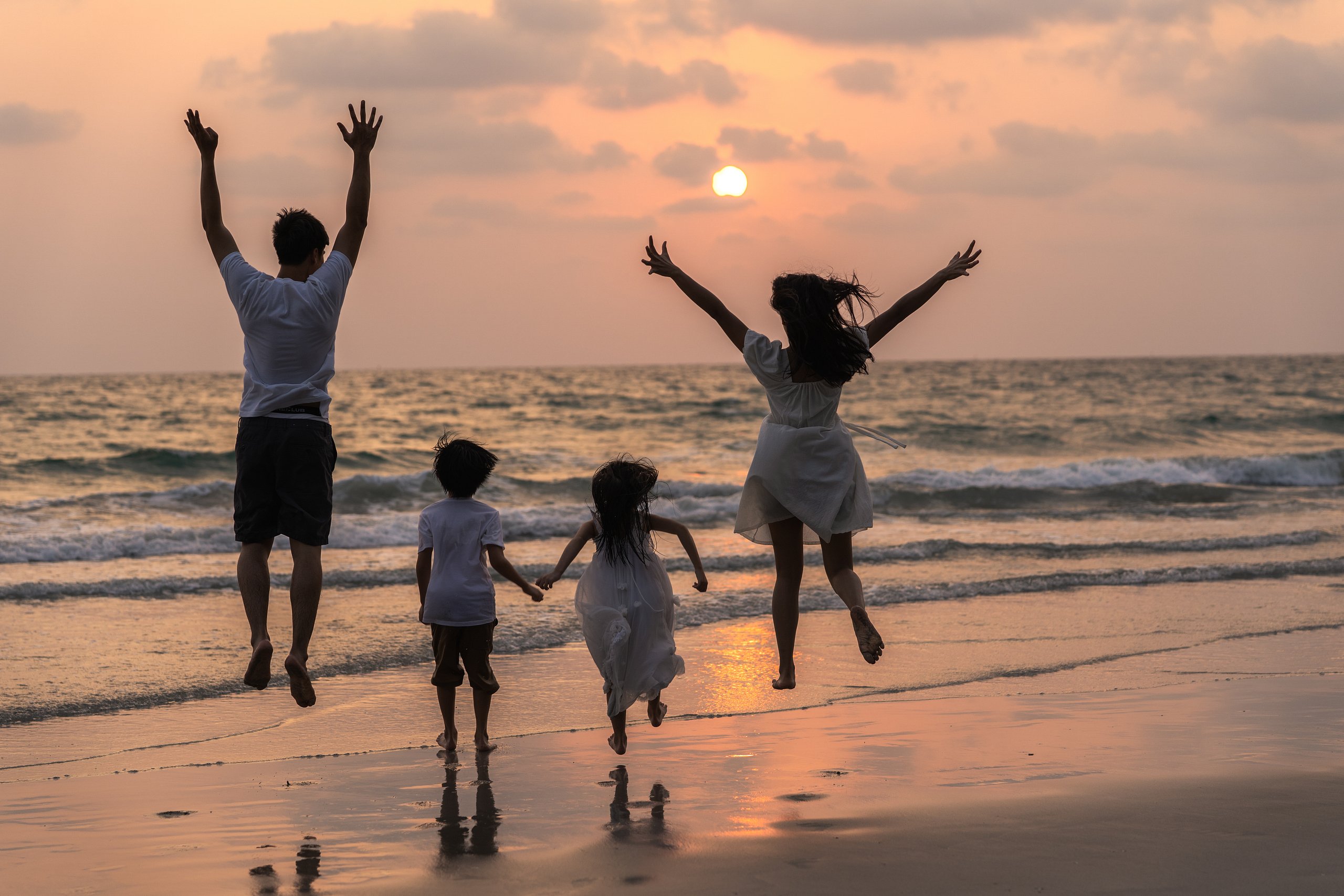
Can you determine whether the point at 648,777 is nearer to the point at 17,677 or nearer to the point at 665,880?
the point at 665,880

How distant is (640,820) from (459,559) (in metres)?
1.69

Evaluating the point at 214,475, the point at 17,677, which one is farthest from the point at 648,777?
the point at 214,475

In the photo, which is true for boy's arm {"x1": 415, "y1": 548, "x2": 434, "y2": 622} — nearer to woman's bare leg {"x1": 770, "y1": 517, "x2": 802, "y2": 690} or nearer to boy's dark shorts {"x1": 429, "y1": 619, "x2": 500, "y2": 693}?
boy's dark shorts {"x1": 429, "y1": 619, "x2": 500, "y2": 693}

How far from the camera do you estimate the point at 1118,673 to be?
25.5ft

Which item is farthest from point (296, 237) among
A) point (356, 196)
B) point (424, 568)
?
point (424, 568)

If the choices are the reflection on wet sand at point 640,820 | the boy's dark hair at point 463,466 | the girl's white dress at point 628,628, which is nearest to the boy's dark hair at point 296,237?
the boy's dark hair at point 463,466

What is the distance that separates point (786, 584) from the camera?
611 cm

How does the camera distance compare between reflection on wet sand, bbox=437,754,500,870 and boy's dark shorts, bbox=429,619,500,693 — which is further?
boy's dark shorts, bbox=429,619,500,693

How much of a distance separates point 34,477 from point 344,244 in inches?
816

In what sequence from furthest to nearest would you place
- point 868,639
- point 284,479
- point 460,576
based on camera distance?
point 460,576 < point 868,639 < point 284,479

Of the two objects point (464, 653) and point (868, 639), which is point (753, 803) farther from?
point (464, 653)

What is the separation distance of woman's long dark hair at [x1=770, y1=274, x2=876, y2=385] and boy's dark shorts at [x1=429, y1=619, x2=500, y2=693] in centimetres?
201

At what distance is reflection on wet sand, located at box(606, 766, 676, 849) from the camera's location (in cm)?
448

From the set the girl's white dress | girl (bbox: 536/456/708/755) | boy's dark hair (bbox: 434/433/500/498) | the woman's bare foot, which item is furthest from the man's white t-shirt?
the woman's bare foot
